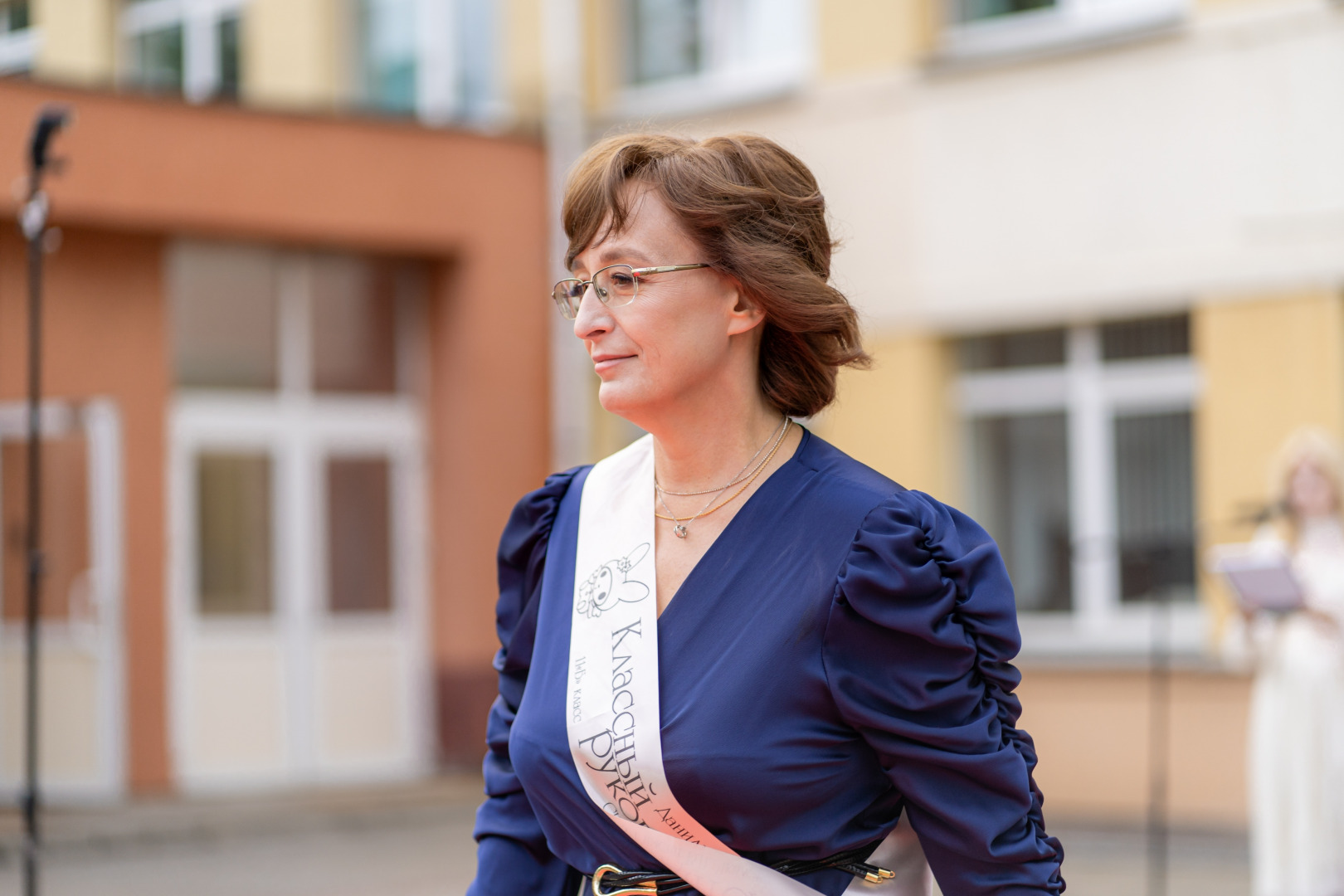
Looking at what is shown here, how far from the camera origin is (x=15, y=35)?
44.3 ft

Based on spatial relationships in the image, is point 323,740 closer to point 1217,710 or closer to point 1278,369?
point 1217,710

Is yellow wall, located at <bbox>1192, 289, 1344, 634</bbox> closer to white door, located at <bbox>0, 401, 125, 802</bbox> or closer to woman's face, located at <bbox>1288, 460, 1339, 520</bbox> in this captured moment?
woman's face, located at <bbox>1288, 460, 1339, 520</bbox>

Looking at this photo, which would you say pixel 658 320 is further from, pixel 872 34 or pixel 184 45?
pixel 184 45

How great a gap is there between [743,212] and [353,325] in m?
10.7

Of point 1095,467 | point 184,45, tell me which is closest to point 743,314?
point 1095,467

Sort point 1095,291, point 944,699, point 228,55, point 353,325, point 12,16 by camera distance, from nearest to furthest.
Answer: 1. point 944,699
2. point 1095,291
3. point 353,325
4. point 12,16
5. point 228,55

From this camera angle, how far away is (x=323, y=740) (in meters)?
12.2

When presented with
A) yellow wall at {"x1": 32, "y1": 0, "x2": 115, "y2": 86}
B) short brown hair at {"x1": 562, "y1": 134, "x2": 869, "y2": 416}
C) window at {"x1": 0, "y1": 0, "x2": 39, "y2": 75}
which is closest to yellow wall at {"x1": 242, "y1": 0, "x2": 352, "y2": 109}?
yellow wall at {"x1": 32, "y1": 0, "x2": 115, "y2": 86}

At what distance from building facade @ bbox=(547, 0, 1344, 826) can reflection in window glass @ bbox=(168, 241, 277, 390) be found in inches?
134

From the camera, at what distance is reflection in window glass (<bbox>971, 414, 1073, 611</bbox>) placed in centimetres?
1108

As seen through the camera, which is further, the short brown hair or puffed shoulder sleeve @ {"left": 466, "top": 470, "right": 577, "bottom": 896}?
puffed shoulder sleeve @ {"left": 466, "top": 470, "right": 577, "bottom": 896}

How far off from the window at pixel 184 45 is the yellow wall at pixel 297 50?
155mm

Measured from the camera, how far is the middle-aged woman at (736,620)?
1917 millimetres

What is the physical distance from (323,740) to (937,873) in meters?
10.7
